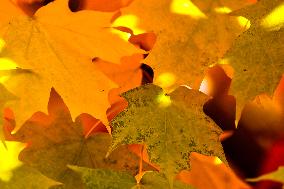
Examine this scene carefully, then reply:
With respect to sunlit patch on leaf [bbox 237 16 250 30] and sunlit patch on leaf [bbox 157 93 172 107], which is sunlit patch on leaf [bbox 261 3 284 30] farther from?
sunlit patch on leaf [bbox 157 93 172 107]

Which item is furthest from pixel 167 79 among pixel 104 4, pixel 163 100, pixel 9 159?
pixel 104 4

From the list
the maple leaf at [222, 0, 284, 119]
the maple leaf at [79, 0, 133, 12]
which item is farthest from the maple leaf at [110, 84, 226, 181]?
the maple leaf at [79, 0, 133, 12]

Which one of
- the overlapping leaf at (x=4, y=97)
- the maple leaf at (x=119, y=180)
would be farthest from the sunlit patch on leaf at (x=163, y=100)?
the overlapping leaf at (x=4, y=97)

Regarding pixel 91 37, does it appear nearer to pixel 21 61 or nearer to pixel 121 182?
pixel 21 61

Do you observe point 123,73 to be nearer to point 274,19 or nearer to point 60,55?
point 60,55

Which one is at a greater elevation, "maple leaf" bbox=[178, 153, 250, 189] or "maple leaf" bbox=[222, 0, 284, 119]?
"maple leaf" bbox=[222, 0, 284, 119]

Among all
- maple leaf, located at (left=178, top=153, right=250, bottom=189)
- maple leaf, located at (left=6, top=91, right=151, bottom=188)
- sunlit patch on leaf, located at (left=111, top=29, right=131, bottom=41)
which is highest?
sunlit patch on leaf, located at (left=111, top=29, right=131, bottom=41)
